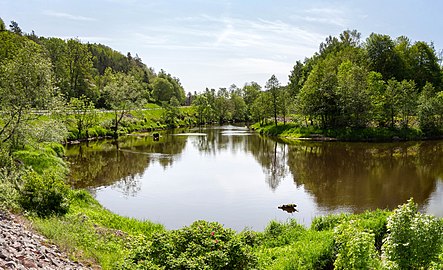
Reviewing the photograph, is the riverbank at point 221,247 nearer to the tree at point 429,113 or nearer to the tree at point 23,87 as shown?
the tree at point 23,87

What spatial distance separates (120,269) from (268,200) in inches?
651

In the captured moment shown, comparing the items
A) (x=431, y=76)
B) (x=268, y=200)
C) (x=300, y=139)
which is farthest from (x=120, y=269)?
(x=431, y=76)

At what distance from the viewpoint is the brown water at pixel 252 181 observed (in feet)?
70.9

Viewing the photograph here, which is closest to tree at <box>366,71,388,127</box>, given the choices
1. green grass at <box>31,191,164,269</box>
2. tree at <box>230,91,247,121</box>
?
green grass at <box>31,191,164,269</box>

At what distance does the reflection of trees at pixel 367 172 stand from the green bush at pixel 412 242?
40.2 feet

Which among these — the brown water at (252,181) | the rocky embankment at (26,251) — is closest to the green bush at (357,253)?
the rocky embankment at (26,251)

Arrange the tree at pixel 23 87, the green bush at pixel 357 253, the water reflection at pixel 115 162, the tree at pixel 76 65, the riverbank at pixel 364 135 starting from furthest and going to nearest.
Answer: the tree at pixel 76 65, the riverbank at pixel 364 135, the water reflection at pixel 115 162, the tree at pixel 23 87, the green bush at pixel 357 253

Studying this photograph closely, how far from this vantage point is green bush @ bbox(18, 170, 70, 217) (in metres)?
14.6

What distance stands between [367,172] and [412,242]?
2482 centimetres

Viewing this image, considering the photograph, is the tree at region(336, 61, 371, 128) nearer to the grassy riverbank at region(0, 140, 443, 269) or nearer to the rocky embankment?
the grassy riverbank at region(0, 140, 443, 269)

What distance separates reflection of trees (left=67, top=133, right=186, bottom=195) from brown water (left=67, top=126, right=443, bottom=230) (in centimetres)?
9

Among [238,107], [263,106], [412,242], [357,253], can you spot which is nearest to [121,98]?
A: [263,106]

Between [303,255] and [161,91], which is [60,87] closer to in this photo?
A: [161,91]

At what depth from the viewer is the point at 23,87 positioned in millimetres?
21672
